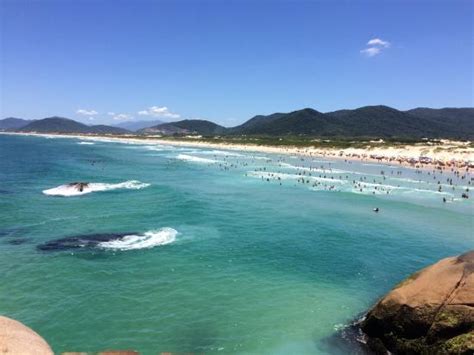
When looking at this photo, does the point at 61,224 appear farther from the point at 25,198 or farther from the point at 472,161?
the point at 472,161

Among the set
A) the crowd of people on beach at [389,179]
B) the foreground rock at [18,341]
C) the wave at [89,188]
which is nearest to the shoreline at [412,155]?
the crowd of people on beach at [389,179]

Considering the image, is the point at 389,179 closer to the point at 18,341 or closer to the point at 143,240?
the point at 143,240

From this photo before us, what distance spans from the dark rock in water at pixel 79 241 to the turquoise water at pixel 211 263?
0.37 meters

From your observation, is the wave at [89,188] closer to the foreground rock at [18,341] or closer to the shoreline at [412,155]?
the foreground rock at [18,341]

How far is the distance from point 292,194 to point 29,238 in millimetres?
31978

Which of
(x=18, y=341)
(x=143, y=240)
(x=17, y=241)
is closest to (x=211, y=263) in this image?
(x=143, y=240)

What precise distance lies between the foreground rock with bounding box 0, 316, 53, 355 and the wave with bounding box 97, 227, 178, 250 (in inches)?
726

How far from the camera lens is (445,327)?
13555 millimetres

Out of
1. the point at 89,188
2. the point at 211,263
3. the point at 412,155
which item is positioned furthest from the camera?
the point at 412,155

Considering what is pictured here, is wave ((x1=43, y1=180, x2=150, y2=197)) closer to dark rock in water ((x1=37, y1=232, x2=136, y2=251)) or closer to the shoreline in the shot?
dark rock in water ((x1=37, y1=232, x2=136, y2=251))

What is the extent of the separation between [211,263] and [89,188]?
31.0m

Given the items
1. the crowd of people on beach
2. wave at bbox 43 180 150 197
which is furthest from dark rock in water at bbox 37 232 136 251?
the crowd of people on beach

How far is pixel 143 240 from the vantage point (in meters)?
28.6

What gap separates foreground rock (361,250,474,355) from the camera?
43.8ft
